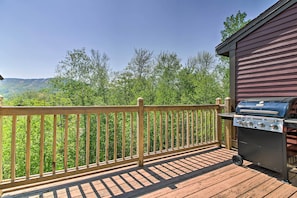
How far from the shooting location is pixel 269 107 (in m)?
2.43

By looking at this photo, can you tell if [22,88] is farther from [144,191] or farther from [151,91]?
[144,191]

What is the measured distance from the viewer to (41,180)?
2.18 meters

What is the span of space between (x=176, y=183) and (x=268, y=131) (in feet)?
4.80

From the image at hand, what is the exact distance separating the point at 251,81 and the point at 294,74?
30.1 inches

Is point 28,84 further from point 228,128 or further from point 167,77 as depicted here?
point 228,128

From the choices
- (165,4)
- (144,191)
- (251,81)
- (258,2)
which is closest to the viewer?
(144,191)

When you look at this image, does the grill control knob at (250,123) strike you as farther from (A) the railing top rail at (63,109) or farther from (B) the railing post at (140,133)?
(B) the railing post at (140,133)

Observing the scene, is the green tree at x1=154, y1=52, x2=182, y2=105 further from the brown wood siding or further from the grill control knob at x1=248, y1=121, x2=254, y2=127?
the grill control knob at x1=248, y1=121, x2=254, y2=127

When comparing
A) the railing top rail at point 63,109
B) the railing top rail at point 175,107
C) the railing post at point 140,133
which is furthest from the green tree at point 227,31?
the railing post at point 140,133

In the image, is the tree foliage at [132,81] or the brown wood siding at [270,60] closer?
the brown wood siding at [270,60]

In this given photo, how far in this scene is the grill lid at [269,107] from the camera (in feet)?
7.44

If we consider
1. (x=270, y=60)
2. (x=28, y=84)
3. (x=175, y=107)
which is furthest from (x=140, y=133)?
(x=28, y=84)

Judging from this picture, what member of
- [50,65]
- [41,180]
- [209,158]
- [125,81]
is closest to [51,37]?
[50,65]

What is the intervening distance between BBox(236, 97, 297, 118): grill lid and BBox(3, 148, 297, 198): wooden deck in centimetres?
90
